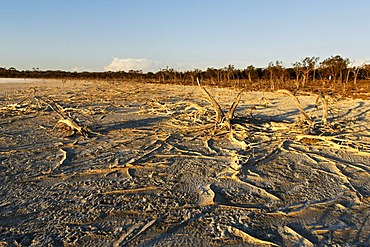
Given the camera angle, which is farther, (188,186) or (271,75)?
(271,75)

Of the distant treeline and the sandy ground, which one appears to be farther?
the distant treeline

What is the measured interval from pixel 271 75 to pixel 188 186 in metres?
21.0

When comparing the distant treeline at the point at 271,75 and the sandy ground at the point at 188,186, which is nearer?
the sandy ground at the point at 188,186

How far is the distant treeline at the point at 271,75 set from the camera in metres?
22.4

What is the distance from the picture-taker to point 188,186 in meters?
3.28

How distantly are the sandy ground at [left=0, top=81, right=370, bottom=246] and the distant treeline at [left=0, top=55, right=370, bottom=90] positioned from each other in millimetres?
Answer: 11163

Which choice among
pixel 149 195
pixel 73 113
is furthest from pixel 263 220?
pixel 73 113

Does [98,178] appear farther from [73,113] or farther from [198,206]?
[73,113]

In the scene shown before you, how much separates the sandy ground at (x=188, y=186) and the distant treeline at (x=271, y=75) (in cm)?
1116

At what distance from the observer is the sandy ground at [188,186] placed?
235 centimetres

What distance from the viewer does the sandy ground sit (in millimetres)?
2350

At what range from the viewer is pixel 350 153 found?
14.4 ft

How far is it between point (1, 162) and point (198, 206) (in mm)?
2783

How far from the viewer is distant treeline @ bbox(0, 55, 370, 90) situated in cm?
2236
